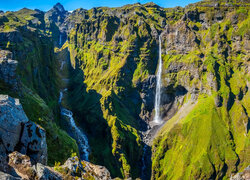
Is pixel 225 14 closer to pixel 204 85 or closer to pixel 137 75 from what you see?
pixel 204 85

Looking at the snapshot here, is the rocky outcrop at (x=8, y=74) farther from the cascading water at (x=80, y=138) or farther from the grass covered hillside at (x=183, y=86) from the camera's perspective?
the grass covered hillside at (x=183, y=86)

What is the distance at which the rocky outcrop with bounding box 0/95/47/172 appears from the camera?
59.3ft

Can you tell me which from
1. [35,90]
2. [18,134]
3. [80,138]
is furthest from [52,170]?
[80,138]

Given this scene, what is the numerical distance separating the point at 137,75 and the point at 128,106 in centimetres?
2587

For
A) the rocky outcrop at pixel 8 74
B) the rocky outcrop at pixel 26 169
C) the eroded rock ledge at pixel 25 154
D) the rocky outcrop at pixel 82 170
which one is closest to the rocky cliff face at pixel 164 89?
the rocky outcrop at pixel 8 74

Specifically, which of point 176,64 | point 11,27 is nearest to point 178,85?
point 176,64

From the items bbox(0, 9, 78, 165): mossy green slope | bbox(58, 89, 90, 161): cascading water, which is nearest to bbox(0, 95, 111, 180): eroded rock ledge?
bbox(0, 9, 78, 165): mossy green slope

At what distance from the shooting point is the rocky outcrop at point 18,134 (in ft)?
59.3

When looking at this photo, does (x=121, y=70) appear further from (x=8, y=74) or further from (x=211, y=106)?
(x=8, y=74)

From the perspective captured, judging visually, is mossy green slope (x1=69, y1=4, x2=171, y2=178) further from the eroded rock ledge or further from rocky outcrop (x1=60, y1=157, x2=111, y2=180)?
the eroded rock ledge

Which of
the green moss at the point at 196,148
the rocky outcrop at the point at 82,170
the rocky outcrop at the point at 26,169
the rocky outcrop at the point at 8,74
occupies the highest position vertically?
the rocky outcrop at the point at 8,74

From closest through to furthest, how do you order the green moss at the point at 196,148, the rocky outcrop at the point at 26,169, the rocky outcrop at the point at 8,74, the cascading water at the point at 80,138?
the rocky outcrop at the point at 26,169, the rocky outcrop at the point at 8,74, the cascading water at the point at 80,138, the green moss at the point at 196,148

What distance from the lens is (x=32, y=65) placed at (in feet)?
318

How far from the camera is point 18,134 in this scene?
20.1 meters
